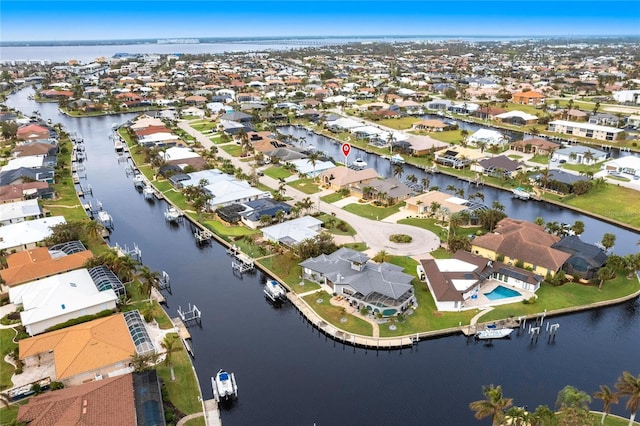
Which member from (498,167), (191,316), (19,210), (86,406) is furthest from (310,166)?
(86,406)

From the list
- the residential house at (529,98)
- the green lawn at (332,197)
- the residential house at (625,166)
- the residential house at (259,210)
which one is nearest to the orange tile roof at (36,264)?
the residential house at (259,210)

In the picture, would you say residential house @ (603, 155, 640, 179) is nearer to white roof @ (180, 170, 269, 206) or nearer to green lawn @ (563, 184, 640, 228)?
green lawn @ (563, 184, 640, 228)

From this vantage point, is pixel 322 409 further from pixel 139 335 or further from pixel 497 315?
pixel 497 315

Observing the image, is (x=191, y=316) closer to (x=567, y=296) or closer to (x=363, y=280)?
(x=363, y=280)

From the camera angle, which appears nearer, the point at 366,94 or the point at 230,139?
the point at 230,139

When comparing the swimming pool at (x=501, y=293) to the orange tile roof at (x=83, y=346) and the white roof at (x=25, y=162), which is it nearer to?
the orange tile roof at (x=83, y=346)

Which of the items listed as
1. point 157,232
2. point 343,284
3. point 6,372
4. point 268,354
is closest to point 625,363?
point 343,284
